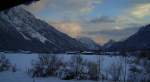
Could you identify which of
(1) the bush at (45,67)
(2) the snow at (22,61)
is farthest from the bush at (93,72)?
(2) the snow at (22,61)

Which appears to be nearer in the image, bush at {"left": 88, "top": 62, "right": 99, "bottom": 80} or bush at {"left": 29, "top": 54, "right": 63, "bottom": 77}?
bush at {"left": 88, "top": 62, "right": 99, "bottom": 80}

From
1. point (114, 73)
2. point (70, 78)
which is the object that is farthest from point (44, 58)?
point (114, 73)

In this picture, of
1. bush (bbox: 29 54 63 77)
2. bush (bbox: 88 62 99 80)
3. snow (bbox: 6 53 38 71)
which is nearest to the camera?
bush (bbox: 88 62 99 80)

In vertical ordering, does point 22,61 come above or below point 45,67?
above

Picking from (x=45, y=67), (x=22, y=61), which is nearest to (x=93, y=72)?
(x=45, y=67)

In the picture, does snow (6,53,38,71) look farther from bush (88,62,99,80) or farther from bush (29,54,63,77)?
bush (88,62,99,80)

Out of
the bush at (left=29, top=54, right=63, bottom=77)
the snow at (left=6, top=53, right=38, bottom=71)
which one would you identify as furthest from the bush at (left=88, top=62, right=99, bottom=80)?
the snow at (left=6, top=53, right=38, bottom=71)

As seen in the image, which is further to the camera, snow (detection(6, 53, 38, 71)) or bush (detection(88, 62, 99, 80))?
snow (detection(6, 53, 38, 71))

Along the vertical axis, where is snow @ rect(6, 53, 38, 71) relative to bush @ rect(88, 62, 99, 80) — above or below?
above

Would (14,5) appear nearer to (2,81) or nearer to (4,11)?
(4,11)

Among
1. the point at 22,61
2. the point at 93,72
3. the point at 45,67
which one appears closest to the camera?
the point at 93,72

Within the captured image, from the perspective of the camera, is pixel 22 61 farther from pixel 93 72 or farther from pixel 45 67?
pixel 93 72

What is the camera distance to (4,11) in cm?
658

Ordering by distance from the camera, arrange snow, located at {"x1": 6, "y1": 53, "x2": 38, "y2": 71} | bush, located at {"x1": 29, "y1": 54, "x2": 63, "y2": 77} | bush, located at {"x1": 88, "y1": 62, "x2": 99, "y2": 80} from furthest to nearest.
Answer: snow, located at {"x1": 6, "y1": 53, "x2": 38, "y2": 71} → bush, located at {"x1": 29, "y1": 54, "x2": 63, "y2": 77} → bush, located at {"x1": 88, "y1": 62, "x2": 99, "y2": 80}
